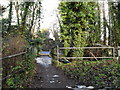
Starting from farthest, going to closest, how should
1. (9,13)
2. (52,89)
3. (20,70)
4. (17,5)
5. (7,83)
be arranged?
(17,5) < (9,13) < (20,70) < (52,89) < (7,83)

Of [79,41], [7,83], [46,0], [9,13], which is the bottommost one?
[7,83]

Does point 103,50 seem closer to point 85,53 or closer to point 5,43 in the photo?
point 85,53

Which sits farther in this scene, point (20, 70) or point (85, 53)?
point (85, 53)

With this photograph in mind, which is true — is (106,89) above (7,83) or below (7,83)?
below

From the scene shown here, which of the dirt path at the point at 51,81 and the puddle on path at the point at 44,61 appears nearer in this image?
the dirt path at the point at 51,81

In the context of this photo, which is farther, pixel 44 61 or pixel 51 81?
pixel 44 61

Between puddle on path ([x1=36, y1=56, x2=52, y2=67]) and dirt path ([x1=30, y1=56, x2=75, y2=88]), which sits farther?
puddle on path ([x1=36, y1=56, x2=52, y2=67])

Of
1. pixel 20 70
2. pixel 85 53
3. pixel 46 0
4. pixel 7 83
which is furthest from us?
pixel 46 0

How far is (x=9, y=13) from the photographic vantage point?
546 centimetres

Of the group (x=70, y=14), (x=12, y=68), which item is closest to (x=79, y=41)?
(x=70, y=14)

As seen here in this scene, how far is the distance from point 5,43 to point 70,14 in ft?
16.8

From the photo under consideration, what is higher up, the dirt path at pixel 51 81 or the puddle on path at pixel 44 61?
the dirt path at pixel 51 81

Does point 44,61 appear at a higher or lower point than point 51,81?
lower

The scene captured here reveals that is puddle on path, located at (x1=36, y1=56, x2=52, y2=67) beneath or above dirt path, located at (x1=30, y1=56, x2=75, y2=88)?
beneath
